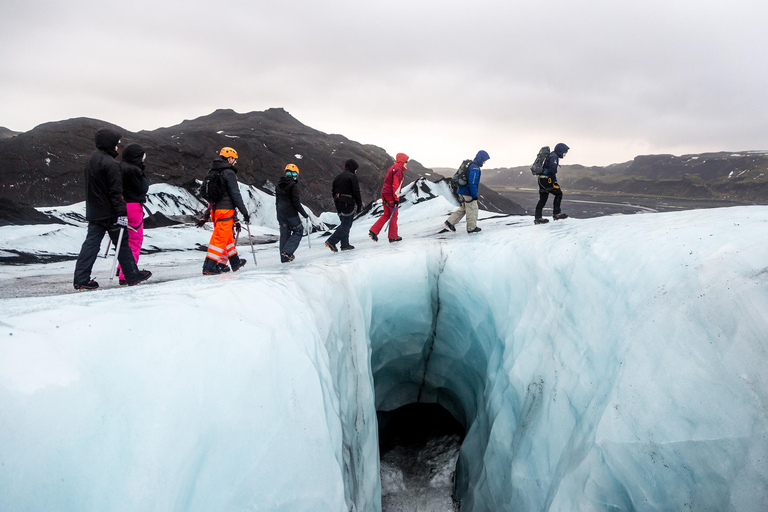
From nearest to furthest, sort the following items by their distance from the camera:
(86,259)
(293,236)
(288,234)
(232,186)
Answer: (86,259) → (232,186) → (293,236) → (288,234)

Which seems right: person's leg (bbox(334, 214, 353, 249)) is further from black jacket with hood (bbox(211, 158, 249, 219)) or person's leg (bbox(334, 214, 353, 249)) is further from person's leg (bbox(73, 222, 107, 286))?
person's leg (bbox(73, 222, 107, 286))

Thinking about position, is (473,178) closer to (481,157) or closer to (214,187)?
(481,157)

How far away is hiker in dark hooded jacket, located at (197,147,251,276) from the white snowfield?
145 cm

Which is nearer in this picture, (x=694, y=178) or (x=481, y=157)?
(x=481, y=157)

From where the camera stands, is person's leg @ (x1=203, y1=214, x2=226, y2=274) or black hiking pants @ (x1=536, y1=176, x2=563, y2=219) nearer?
person's leg @ (x1=203, y1=214, x2=226, y2=274)

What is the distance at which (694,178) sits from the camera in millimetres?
50281

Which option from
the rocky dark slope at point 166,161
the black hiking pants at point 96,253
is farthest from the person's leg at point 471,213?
the rocky dark slope at point 166,161

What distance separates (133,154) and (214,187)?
1.00 metres

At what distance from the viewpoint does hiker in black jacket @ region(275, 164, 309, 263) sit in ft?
19.2

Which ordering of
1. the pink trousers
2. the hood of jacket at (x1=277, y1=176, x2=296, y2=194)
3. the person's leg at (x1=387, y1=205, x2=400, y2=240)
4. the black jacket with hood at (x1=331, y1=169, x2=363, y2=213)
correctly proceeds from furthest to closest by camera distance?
the person's leg at (x1=387, y1=205, x2=400, y2=240), the black jacket with hood at (x1=331, y1=169, x2=363, y2=213), the hood of jacket at (x1=277, y1=176, x2=296, y2=194), the pink trousers

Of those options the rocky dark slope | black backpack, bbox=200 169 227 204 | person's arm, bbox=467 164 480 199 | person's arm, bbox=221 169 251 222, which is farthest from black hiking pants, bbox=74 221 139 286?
the rocky dark slope

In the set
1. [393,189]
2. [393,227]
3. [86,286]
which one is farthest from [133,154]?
[393,227]

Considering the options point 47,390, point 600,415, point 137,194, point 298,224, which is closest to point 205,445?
point 47,390

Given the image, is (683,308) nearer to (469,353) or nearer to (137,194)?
(469,353)
